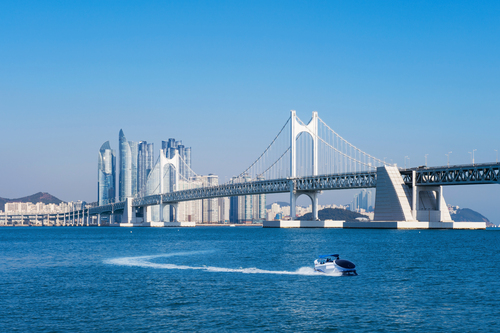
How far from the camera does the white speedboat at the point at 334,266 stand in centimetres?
2702

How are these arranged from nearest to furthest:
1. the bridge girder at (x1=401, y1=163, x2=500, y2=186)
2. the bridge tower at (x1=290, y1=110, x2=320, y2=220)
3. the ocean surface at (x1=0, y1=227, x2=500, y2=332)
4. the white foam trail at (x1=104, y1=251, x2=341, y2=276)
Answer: the ocean surface at (x1=0, y1=227, x2=500, y2=332)
the white foam trail at (x1=104, y1=251, x2=341, y2=276)
the bridge girder at (x1=401, y1=163, x2=500, y2=186)
the bridge tower at (x1=290, y1=110, x2=320, y2=220)

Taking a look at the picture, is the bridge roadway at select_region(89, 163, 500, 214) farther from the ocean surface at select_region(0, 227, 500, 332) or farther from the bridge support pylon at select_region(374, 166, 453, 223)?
the ocean surface at select_region(0, 227, 500, 332)

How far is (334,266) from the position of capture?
1073 inches

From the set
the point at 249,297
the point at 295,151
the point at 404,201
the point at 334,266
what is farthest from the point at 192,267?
the point at 295,151

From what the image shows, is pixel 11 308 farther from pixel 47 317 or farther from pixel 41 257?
pixel 41 257

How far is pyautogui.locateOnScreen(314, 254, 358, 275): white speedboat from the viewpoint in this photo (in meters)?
27.0

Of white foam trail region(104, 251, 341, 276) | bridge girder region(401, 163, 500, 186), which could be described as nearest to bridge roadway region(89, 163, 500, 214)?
bridge girder region(401, 163, 500, 186)

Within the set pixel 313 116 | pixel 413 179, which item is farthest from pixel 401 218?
pixel 313 116

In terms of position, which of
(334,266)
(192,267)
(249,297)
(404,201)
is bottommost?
(192,267)

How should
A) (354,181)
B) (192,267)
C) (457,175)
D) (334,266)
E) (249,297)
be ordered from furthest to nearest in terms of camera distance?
(354,181) → (457,175) → (192,267) → (334,266) → (249,297)

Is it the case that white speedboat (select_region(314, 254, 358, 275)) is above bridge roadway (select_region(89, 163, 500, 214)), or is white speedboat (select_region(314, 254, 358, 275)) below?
below

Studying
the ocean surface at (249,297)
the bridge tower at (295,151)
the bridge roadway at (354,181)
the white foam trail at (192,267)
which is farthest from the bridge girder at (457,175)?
the white foam trail at (192,267)

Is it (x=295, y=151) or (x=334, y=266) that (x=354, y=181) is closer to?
(x=295, y=151)

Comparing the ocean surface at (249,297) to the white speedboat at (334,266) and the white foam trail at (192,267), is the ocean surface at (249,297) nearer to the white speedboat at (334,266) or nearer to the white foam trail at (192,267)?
the white foam trail at (192,267)
